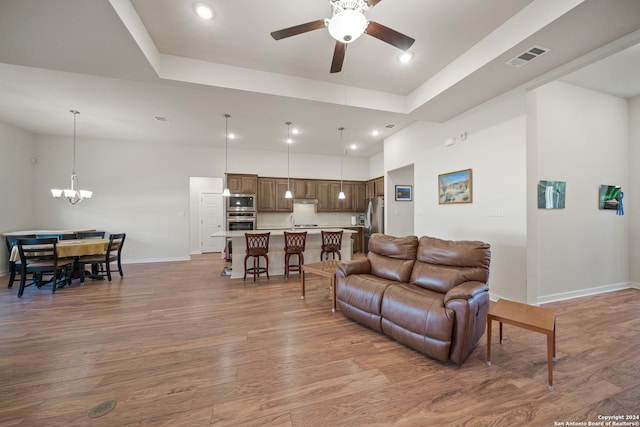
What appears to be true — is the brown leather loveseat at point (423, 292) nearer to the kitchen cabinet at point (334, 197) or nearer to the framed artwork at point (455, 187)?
the framed artwork at point (455, 187)

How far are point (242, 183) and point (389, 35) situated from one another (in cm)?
547

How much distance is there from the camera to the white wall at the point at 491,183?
10.4ft

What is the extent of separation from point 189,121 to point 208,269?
328 centimetres

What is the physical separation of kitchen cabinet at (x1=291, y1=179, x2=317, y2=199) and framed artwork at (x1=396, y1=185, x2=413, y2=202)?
2.60 m

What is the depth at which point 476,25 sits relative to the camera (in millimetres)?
2576

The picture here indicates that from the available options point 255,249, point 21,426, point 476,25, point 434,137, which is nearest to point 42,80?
point 255,249

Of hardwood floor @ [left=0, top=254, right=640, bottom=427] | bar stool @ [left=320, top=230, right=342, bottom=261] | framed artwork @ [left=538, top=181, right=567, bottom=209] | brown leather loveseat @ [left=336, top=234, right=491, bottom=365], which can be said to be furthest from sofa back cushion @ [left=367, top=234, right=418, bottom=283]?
framed artwork @ [left=538, top=181, right=567, bottom=209]

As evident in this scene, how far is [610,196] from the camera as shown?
3.80m

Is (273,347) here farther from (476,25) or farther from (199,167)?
(199,167)

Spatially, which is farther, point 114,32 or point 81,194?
point 81,194

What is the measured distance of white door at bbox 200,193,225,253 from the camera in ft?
26.7

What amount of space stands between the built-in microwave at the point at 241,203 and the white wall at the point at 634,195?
7.58 metres

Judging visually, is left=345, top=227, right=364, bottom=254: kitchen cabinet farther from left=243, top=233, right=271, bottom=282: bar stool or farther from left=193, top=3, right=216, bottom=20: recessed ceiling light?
left=193, top=3, right=216, bottom=20: recessed ceiling light

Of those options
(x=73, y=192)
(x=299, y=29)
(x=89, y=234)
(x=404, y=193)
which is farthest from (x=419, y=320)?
(x=89, y=234)
